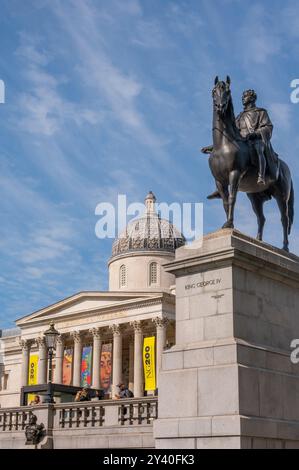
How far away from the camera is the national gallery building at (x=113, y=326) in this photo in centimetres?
7538

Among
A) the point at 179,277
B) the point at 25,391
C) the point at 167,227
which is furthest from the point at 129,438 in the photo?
the point at 167,227

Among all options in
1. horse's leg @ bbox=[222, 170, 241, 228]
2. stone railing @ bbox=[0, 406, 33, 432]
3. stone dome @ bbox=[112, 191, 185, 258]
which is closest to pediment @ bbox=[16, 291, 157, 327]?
stone dome @ bbox=[112, 191, 185, 258]

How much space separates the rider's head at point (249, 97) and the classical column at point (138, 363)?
57303 millimetres

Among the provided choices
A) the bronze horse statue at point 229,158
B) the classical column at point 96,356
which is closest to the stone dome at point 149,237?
the classical column at point 96,356

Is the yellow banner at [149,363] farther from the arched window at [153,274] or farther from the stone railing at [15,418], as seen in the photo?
the stone railing at [15,418]

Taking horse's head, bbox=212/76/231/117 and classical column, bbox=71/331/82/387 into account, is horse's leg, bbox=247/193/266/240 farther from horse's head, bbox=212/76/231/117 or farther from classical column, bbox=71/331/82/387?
classical column, bbox=71/331/82/387

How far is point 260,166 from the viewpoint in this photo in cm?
1767

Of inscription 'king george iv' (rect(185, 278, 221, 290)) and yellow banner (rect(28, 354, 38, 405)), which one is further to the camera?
yellow banner (rect(28, 354, 38, 405))

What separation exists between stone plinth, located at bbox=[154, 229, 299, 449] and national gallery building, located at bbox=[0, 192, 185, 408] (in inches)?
2000

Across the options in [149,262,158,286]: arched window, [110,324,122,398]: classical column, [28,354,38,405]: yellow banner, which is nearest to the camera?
[110,324,122,398]: classical column

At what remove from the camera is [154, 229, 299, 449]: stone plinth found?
15086 millimetres

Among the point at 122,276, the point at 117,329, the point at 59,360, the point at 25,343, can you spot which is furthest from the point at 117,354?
the point at 122,276

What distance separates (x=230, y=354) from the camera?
15.2 metres
